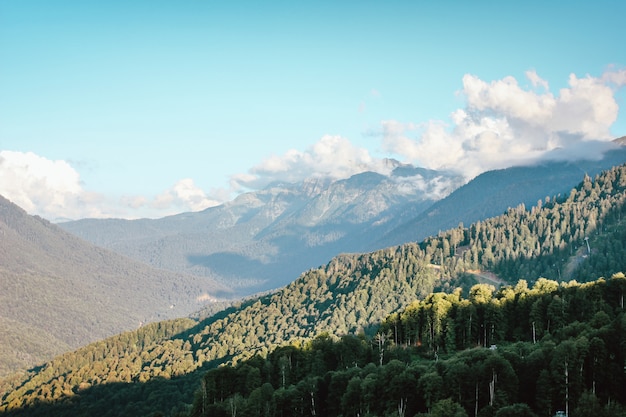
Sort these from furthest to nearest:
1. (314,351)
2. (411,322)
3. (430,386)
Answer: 1. (411,322)
2. (314,351)
3. (430,386)

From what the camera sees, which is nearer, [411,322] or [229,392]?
[229,392]

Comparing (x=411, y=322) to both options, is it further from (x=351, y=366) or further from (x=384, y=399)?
(x=384, y=399)

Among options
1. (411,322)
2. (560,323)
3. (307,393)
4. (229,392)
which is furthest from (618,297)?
(229,392)

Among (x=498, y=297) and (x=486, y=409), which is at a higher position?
(x=498, y=297)

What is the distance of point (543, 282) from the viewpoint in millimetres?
172625

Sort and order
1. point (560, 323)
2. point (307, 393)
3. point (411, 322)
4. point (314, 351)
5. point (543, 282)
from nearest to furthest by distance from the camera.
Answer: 1. point (307, 393)
2. point (560, 323)
3. point (314, 351)
4. point (411, 322)
5. point (543, 282)

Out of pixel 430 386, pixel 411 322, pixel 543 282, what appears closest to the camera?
pixel 430 386

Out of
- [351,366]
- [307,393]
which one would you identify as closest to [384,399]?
[307,393]

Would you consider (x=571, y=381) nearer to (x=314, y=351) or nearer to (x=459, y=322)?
(x=459, y=322)

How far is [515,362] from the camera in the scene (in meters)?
103

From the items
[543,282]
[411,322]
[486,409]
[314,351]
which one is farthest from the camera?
[543,282]

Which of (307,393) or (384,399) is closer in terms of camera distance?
(384,399)

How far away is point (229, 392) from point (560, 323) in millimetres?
78378

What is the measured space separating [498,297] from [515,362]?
58038mm
